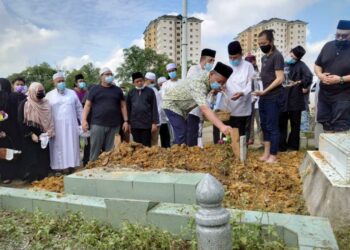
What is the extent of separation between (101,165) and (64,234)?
146cm

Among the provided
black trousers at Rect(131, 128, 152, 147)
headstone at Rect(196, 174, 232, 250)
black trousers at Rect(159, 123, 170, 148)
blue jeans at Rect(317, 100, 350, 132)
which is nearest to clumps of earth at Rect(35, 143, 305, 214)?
blue jeans at Rect(317, 100, 350, 132)

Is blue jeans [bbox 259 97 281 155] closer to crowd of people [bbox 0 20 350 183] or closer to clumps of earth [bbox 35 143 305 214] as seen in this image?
crowd of people [bbox 0 20 350 183]

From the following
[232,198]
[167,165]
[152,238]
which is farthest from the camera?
[167,165]

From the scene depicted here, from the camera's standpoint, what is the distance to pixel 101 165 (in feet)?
14.8

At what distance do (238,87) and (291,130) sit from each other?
137 centimetres

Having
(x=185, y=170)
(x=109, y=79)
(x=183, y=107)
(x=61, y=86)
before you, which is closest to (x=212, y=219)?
(x=185, y=170)

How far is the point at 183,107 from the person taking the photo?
5102 millimetres

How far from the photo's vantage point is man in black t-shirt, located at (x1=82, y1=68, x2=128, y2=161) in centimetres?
569

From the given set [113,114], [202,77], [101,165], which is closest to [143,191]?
[101,165]

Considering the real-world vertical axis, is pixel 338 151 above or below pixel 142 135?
above

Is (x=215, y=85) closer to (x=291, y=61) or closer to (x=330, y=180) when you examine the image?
(x=330, y=180)

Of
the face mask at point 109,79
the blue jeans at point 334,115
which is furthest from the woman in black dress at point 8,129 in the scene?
the blue jeans at point 334,115

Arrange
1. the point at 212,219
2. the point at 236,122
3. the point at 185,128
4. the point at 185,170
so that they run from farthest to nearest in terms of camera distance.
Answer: the point at 236,122 → the point at 185,128 → the point at 185,170 → the point at 212,219

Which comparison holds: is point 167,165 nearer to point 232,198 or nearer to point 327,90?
point 232,198
